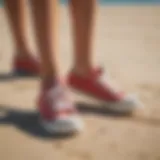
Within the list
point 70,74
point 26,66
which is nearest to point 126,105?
point 70,74

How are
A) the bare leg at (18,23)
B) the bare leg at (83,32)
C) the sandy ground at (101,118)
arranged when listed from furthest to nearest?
the bare leg at (18,23), the bare leg at (83,32), the sandy ground at (101,118)

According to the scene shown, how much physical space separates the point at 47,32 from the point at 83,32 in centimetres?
12

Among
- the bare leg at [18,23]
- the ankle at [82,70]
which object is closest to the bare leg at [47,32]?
the ankle at [82,70]

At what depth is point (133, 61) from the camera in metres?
1.56

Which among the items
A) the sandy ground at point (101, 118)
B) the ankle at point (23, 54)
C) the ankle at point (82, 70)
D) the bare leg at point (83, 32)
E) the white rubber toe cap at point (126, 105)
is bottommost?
the sandy ground at point (101, 118)

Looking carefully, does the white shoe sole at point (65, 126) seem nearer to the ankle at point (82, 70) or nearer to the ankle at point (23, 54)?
the ankle at point (82, 70)

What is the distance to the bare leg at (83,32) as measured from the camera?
3.56ft

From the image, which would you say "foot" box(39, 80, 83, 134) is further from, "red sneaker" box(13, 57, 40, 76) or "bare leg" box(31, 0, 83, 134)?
"red sneaker" box(13, 57, 40, 76)

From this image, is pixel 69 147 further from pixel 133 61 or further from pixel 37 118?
pixel 133 61

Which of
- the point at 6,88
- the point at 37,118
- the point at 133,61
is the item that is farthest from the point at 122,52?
the point at 37,118

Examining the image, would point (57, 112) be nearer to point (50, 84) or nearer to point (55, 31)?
point (50, 84)

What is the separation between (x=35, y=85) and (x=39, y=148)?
1.28ft

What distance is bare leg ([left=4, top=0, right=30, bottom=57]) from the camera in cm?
133

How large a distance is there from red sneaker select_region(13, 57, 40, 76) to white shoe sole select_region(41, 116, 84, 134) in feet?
1.34
